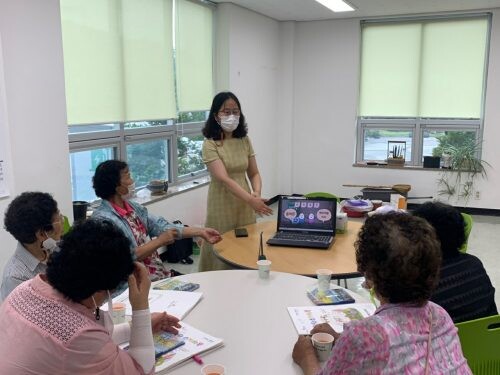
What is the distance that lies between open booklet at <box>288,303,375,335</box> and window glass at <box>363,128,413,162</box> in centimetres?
538

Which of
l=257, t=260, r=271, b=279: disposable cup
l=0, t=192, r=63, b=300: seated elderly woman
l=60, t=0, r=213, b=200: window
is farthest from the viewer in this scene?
l=60, t=0, r=213, b=200: window

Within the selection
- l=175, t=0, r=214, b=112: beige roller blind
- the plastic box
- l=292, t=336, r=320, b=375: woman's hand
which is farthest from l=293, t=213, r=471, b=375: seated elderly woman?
the plastic box

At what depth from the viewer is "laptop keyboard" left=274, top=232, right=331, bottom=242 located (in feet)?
8.94

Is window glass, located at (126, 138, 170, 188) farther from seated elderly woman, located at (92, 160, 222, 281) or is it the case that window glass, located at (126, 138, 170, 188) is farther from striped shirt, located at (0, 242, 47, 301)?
striped shirt, located at (0, 242, 47, 301)

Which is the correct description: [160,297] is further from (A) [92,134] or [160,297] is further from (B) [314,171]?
(B) [314,171]

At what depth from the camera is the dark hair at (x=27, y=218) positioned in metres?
1.89

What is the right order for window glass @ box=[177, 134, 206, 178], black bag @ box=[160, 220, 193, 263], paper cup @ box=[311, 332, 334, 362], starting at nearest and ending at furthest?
1. paper cup @ box=[311, 332, 334, 362]
2. black bag @ box=[160, 220, 193, 263]
3. window glass @ box=[177, 134, 206, 178]

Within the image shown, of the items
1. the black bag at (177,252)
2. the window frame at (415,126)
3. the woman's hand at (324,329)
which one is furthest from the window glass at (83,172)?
the window frame at (415,126)

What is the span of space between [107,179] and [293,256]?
1055 mm

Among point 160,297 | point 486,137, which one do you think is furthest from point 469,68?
point 160,297

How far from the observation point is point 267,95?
6.80 m

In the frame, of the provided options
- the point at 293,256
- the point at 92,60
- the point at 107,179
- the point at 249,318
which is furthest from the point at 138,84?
the point at 249,318

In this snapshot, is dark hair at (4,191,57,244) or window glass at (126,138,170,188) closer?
dark hair at (4,191,57,244)

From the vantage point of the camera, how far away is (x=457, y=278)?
1.65 m
